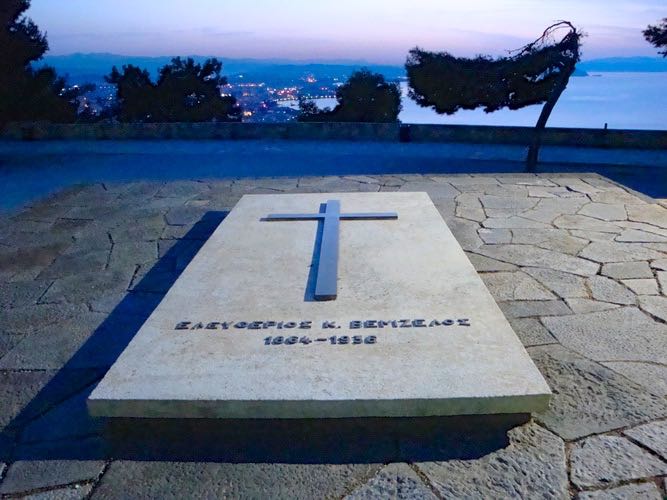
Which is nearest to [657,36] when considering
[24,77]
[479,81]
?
[479,81]

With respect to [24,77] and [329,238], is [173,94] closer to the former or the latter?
[24,77]

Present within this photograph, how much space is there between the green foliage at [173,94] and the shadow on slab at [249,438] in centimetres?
1464

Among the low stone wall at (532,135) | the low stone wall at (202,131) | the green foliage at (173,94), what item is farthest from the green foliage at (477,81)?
the green foliage at (173,94)

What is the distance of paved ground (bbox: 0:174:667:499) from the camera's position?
5.73 feet

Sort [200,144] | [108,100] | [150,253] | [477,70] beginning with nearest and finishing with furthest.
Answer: [150,253] < [200,144] < [477,70] < [108,100]

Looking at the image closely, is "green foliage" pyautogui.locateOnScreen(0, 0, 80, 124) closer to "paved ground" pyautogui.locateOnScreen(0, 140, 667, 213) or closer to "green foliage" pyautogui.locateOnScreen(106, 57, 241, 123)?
"green foliage" pyautogui.locateOnScreen(106, 57, 241, 123)

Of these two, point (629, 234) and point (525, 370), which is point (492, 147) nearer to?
point (629, 234)

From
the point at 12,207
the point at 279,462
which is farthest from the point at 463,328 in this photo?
the point at 12,207

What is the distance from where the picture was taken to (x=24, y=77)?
12.2m

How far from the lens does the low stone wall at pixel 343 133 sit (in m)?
8.75

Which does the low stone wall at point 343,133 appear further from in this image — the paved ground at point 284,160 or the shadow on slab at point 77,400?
the shadow on slab at point 77,400

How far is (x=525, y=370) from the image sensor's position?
1.98 m

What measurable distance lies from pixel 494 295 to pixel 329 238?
1052 mm

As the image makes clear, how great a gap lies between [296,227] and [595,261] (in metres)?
2.04
